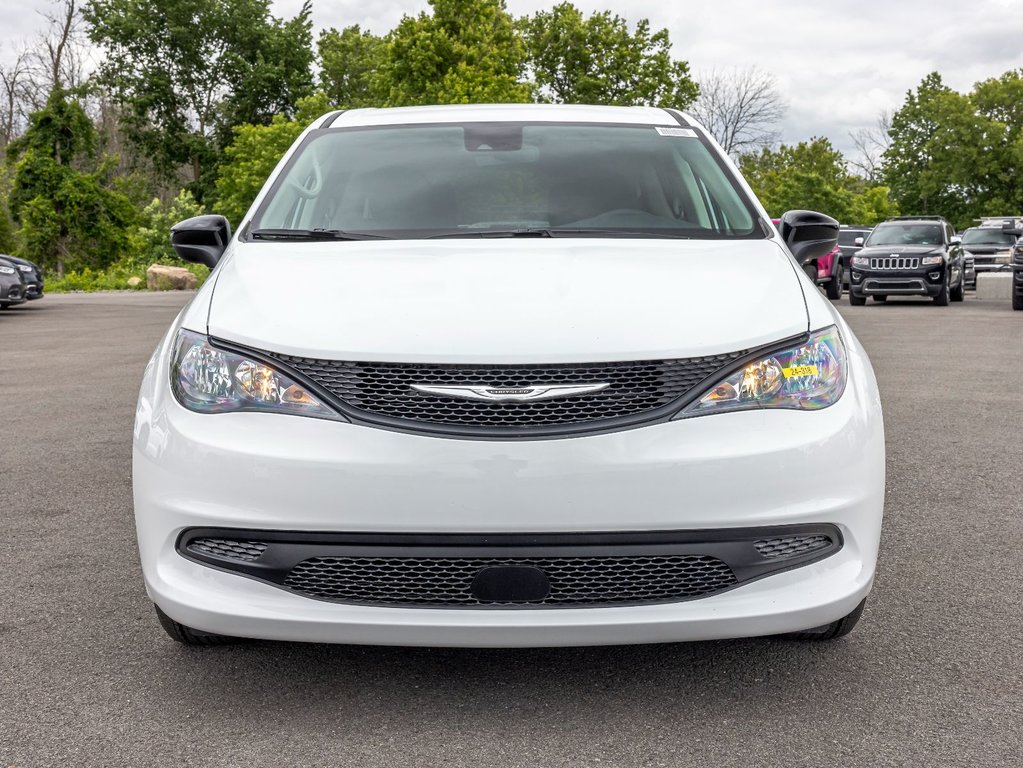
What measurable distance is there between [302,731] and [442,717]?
1.12 ft

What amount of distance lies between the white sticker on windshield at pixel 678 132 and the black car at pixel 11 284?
18.1 meters

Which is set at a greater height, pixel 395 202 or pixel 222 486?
pixel 395 202

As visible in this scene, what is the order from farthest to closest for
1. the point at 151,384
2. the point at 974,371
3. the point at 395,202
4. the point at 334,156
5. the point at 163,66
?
the point at 163,66, the point at 974,371, the point at 334,156, the point at 395,202, the point at 151,384

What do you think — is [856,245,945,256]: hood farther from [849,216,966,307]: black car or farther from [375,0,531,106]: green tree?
[375,0,531,106]: green tree

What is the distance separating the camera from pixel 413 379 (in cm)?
270

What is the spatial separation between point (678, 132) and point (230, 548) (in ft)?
8.16

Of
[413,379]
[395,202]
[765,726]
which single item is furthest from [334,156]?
[765,726]

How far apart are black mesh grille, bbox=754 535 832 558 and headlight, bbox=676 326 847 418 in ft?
1.04

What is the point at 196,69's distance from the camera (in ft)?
194

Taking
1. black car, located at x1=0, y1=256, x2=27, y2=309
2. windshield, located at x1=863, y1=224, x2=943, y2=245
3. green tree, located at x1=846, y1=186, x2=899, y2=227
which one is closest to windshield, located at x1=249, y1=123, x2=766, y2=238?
black car, located at x1=0, y1=256, x2=27, y2=309

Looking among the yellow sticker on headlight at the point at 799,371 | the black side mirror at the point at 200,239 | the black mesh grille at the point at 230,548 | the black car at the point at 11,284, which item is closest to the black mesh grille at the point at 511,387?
the yellow sticker on headlight at the point at 799,371

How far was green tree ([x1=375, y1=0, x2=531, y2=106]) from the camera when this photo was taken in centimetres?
4397

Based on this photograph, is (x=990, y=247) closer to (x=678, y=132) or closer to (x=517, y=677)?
(x=678, y=132)

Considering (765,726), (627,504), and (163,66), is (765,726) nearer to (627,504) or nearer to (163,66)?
(627,504)
